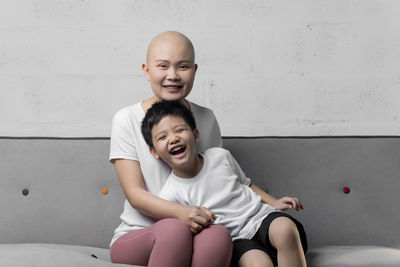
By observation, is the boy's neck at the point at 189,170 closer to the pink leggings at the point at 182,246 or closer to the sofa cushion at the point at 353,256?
the pink leggings at the point at 182,246

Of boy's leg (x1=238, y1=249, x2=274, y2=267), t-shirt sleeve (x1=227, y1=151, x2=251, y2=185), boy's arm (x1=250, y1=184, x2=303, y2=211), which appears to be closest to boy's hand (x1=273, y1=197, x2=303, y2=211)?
boy's arm (x1=250, y1=184, x2=303, y2=211)

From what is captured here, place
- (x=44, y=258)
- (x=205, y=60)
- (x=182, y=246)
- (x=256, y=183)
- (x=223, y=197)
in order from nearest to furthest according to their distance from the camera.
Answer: (x=182, y=246) → (x=44, y=258) → (x=223, y=197) → (x=256, y=183) → (x=205, y=60)

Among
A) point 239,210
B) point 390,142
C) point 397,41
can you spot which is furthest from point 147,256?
point 397,41

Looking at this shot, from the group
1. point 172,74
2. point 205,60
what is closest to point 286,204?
point 172,74

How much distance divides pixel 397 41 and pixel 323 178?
76 cm

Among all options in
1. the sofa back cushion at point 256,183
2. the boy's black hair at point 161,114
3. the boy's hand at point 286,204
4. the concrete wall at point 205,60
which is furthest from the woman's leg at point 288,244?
the concrete wall at point 205,60

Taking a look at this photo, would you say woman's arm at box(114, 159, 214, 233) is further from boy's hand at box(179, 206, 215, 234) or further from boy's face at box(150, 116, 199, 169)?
boy's face at box(150, 116, 199, 169)

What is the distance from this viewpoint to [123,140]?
5.74ft

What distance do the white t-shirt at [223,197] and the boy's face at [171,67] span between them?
9.8 inches

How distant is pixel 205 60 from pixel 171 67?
0.63m

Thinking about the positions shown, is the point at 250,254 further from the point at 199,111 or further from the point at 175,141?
the point at 199,111

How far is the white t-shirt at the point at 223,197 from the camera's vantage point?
63.4 inches

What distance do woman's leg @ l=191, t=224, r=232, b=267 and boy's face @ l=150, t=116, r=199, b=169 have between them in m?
0.25

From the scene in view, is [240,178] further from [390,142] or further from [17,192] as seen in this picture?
[17,192]
